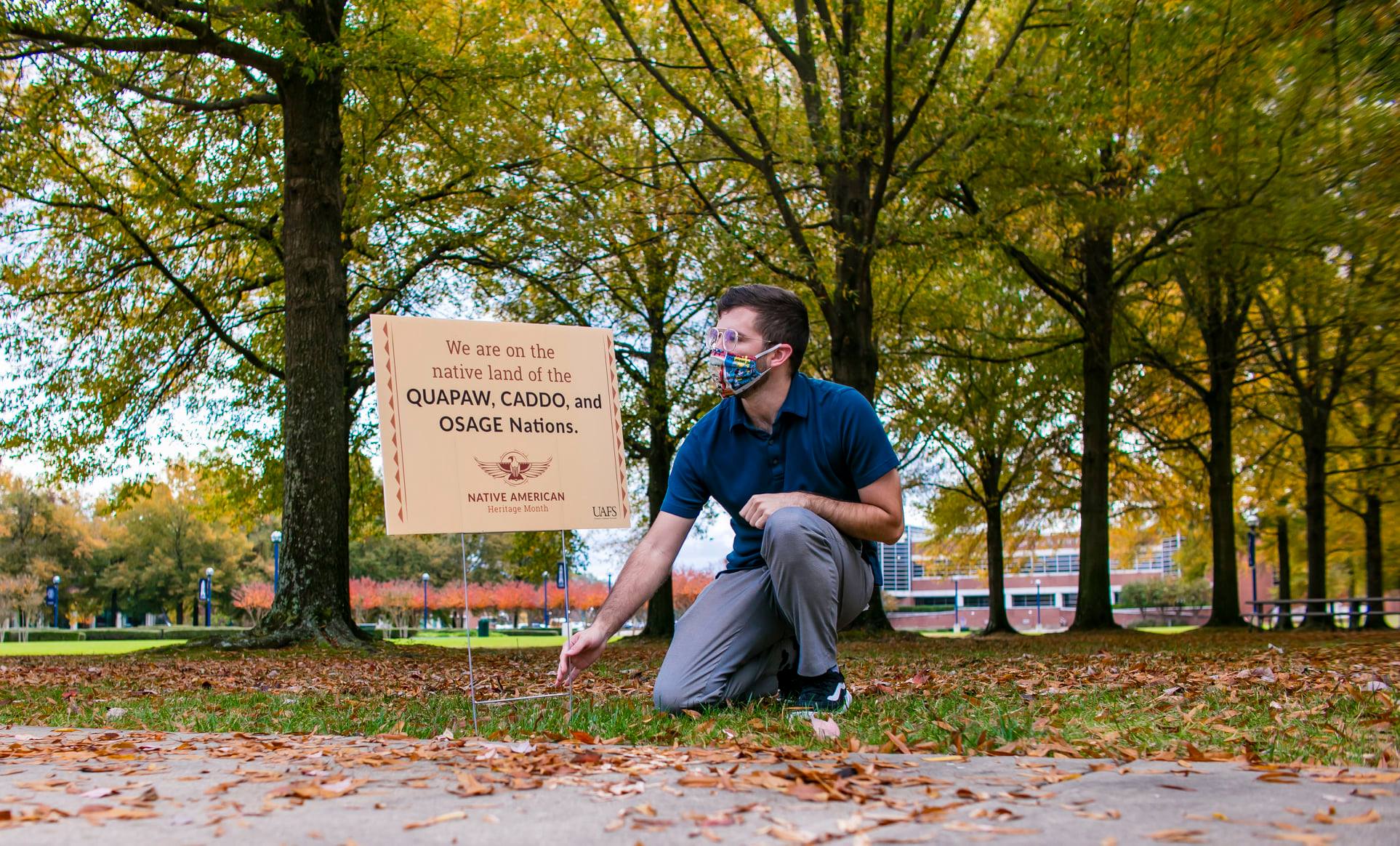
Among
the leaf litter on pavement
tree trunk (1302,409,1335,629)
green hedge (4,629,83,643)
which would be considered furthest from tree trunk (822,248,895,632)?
green hedge (4,629,83,643)

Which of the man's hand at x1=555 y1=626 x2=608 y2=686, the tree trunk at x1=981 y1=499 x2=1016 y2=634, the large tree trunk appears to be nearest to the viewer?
the man's hand at x1=555 y1=626 x2=608 y2=686

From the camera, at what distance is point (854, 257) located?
582 inches

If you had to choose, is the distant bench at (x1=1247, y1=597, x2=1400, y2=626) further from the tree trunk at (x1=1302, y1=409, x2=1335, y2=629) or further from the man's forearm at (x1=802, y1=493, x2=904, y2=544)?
the man's forearm at (x1=802, y1=493, x2=904, y2=544)

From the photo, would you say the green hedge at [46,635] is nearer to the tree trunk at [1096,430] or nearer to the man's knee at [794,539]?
the tree trunk at [1096,430]

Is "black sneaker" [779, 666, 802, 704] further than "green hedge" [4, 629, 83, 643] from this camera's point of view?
No

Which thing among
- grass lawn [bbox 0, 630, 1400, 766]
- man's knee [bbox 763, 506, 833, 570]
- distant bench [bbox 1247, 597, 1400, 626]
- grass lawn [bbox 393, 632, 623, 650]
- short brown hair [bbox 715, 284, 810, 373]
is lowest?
grass lawn [bbox 393, 632, 623, 650]

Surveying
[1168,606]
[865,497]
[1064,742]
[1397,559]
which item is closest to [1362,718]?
[1064,742]

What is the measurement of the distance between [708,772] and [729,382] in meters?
2.20

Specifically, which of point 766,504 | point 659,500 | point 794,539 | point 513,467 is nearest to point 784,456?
point 766,504

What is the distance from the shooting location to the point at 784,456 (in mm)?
4992

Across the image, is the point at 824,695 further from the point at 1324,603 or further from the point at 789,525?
the point at 1324,603

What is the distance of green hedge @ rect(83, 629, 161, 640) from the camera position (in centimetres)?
3800

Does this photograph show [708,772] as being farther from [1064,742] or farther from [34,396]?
[34,396]

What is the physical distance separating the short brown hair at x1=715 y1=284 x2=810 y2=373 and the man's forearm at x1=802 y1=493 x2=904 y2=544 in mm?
637
